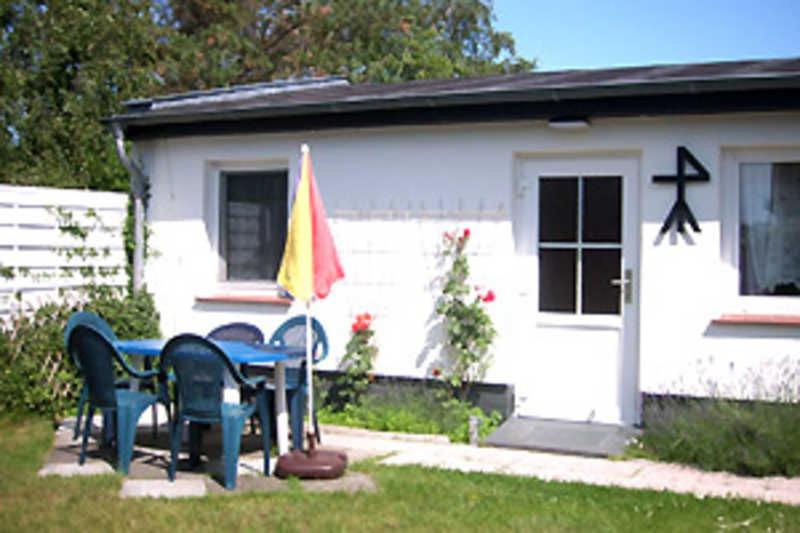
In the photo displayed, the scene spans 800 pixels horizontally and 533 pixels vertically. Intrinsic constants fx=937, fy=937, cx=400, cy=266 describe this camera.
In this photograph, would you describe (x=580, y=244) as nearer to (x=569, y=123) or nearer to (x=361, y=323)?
(x=569, y=123)

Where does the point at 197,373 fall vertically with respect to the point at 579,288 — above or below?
below

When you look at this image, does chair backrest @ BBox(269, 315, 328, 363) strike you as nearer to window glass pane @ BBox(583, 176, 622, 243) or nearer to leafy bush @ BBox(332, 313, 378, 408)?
leafy bush @ BBox(332, 313, 378, 408)

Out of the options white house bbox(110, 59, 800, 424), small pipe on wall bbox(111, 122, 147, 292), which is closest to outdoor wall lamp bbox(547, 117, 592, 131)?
white house bbox(110, 59, 800, 424)

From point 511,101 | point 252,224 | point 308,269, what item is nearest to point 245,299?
point 252,224

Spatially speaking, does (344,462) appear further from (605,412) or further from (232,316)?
(232,316)

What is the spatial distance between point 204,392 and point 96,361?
0.93 metres

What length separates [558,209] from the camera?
8.38 m

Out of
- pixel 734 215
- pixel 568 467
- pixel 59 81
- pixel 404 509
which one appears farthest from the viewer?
pixel 59 81

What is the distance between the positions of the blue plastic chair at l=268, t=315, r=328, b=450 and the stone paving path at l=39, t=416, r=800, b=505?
0.37 metres

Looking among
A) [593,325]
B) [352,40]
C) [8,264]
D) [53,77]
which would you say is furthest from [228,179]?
[352,40]

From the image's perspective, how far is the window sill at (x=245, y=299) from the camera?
934cm

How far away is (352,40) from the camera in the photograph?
86.8 ft

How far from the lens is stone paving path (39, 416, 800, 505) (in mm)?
6371

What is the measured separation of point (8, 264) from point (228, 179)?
2.42m
